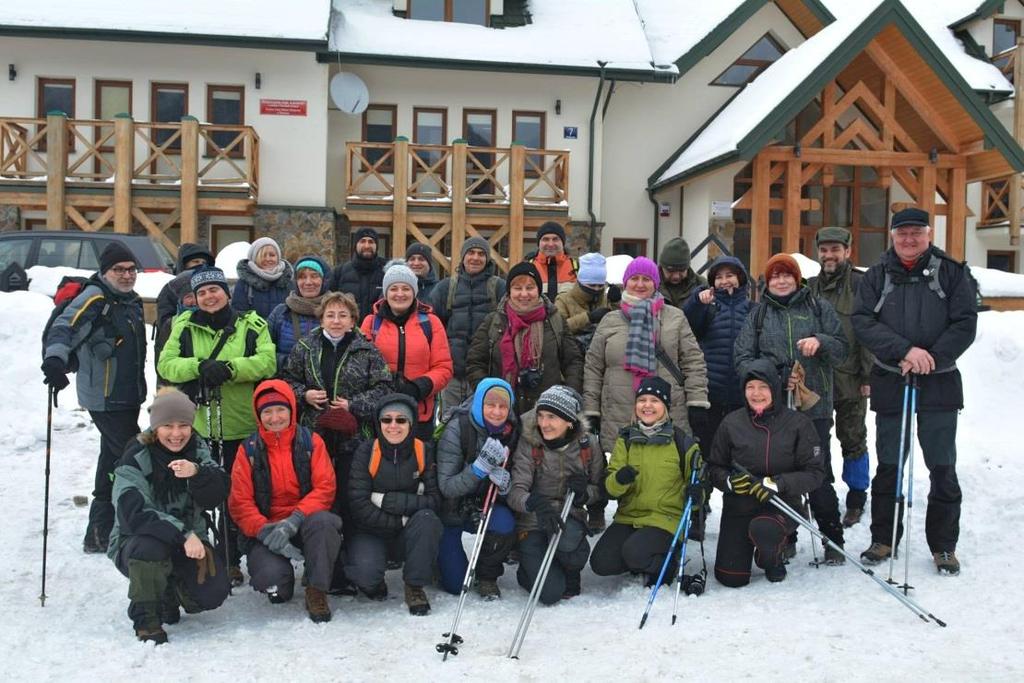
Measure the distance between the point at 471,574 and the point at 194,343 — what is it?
1985mm

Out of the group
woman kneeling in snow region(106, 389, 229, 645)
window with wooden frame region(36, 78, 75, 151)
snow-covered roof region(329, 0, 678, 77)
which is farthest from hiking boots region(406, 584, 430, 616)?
window with wooden frame region(36, 78, 75, 151)

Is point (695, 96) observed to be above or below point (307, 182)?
above

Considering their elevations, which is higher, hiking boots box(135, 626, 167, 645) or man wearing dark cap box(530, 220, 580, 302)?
man wearing dark cap box(530, 220, 580, 302)

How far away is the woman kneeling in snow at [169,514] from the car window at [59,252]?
7.46 m

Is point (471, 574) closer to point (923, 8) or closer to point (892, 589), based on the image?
point (892, 589)

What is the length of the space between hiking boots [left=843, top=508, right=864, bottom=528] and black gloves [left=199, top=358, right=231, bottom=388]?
3853 millimetres

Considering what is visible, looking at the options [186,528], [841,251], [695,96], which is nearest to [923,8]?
[695,96]

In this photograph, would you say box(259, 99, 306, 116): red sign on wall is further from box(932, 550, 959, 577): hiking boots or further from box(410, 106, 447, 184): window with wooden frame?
box(932, 550, 959, 577): hiking boots

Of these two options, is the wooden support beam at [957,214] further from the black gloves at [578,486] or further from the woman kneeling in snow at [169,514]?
the woman kneeling in snow at [169,514]

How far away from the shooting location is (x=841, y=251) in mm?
5430

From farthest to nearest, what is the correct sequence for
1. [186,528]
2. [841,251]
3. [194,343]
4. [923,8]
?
1. [923,8]
2. [841,251]
3. [194,343]
4. [186,528]

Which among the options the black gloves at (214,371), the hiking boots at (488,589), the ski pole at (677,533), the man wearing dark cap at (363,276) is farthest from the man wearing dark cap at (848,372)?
the black gloves at (214,371)

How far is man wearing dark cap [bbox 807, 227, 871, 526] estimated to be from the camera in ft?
17.9

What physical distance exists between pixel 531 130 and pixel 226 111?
17.9ft
